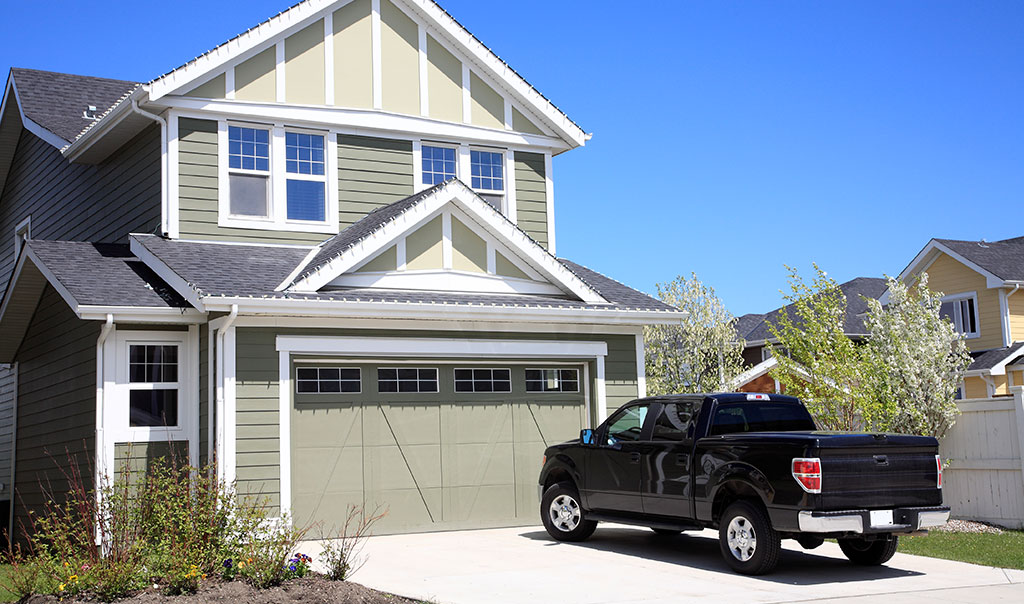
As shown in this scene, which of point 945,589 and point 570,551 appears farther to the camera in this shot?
point 570,551

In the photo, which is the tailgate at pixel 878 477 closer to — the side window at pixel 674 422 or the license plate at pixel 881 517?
the license plate at pixel 881 517

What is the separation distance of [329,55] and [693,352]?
59.3ft

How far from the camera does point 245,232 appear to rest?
15820 millimetres

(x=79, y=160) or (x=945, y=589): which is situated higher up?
(x=79, y=160)

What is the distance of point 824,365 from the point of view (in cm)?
1711

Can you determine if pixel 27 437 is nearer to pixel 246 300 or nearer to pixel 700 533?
pixel 246 300

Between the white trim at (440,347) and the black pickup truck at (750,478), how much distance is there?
2791 millimetres

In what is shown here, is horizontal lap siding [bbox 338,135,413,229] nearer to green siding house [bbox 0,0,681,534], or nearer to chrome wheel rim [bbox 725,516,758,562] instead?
green siding house [bbox 0,0,681,534]

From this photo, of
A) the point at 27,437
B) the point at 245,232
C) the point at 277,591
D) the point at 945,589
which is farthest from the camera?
the point at 27,437

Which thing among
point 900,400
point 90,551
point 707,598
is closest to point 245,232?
point 90,551

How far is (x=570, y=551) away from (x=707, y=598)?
3371mm

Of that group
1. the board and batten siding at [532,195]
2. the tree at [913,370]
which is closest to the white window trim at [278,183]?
the board and batten siding at [532,195]

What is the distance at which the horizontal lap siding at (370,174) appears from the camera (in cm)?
1673

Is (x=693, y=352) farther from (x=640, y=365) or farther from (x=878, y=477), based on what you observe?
(x=878, y=477)
